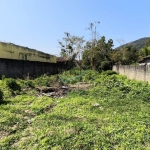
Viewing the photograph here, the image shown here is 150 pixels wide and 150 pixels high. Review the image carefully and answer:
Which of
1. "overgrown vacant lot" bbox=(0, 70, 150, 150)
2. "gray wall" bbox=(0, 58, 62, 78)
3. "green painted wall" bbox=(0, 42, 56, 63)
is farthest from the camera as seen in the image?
"green painted wall" bbox=(0, 42, 56, 63)

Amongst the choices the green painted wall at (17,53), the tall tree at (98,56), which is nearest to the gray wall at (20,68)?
the green painted wall at (17,53)

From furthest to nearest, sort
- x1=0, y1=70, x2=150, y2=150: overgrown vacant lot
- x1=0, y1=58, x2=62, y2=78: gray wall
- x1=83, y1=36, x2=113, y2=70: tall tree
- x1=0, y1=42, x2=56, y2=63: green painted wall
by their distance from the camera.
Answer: x1=83, y1=36, x2=113, y2=70: tall tree < x1=0, y1=42, x2=56, y2=63: green painted wall < x1=0, y1=58, x2=62, y2=78: gray wall < x1=0, y1=70, x2=150, y2=150: overgrown vacant lot

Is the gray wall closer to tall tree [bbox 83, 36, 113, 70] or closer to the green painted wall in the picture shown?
the green painted wall

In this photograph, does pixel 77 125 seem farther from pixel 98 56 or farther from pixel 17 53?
pixel 98 56

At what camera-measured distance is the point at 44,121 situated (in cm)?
417

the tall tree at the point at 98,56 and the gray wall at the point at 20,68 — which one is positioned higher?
the tall tree at the point at 98,56

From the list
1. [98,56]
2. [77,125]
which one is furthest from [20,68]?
[98,56]

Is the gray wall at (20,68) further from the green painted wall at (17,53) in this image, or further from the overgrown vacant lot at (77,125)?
the overgrown vacant lot at (77,125)

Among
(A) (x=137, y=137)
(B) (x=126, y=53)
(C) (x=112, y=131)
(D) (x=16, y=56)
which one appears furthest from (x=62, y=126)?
(B) (x=126, y=53)

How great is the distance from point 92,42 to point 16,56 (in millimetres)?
12906

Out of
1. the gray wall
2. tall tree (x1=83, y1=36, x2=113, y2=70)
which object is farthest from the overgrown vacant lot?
tall tree (x1=83, y1=36, x2=113, y2=70)

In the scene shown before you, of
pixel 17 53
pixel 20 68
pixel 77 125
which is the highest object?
pixel 17 53

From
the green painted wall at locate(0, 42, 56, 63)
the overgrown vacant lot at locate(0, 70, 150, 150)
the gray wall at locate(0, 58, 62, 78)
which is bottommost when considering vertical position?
the overgrown vacant lot at locate(0, 70, 150, 150)

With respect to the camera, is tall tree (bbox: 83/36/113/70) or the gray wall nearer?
the gray wall
